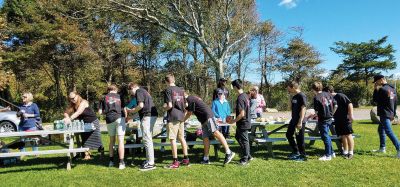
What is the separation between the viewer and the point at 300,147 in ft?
25.0

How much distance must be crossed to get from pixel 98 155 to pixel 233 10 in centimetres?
989

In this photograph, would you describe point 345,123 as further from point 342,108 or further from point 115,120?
point 115,120

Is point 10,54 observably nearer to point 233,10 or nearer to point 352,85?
point 233,10

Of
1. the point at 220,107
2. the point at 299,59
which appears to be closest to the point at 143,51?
the point at 299,59

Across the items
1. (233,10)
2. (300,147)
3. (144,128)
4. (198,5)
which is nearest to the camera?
(144,128)

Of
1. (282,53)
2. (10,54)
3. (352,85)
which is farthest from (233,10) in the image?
(352,85)

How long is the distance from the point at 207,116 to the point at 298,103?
6.07 ft

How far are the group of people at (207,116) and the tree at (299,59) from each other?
2615cm

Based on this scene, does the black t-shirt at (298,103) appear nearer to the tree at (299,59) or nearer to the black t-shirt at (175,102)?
the black t-shirt at (175,102)

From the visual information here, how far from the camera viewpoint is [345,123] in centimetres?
775

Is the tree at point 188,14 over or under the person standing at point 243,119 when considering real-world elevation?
over

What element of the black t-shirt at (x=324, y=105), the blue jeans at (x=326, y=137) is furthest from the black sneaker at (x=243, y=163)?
the black t-shirt at (x=324, y=105)

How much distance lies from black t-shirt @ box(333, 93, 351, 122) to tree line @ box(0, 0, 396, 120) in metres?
7.52

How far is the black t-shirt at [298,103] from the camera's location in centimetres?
736
